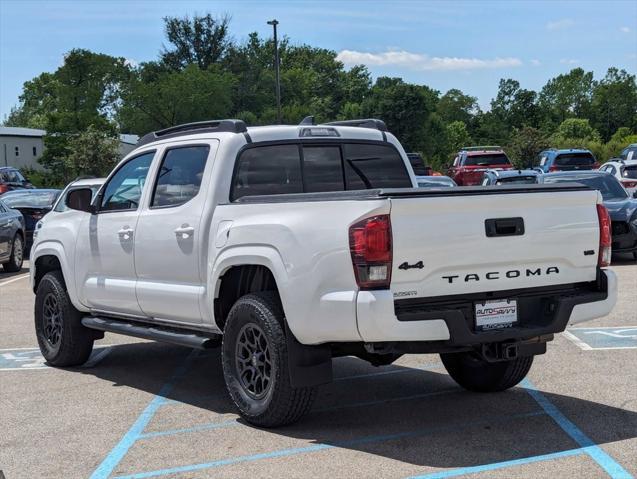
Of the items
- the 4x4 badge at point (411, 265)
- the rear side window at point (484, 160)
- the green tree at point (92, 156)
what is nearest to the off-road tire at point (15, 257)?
the 4x4 badge at point (411, 265)

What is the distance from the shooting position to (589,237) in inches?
242

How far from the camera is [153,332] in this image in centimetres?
732

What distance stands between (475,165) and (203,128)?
85.9 feet

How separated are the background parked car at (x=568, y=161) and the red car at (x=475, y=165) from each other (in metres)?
3.19

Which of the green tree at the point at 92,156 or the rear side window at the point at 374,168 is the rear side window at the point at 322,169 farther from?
the green tree at the point at 92,156

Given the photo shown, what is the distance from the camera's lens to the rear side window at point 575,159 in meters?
28.6

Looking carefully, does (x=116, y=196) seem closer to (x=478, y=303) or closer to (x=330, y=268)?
(x=330, y=268)

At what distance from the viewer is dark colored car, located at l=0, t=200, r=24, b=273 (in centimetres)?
1839

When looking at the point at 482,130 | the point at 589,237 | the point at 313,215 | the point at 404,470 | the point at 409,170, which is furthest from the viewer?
the point at 482,130

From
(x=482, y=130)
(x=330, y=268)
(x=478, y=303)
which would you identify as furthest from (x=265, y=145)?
(x=482, y=130)

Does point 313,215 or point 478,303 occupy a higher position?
point 313,215

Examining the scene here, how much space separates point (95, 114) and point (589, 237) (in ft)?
268

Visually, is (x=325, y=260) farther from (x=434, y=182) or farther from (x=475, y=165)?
(x=475, y=165)

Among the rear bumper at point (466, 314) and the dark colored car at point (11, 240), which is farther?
the dark colored car at point (11, 240)
